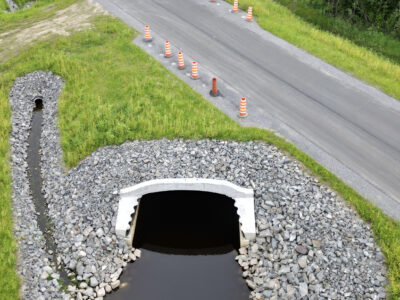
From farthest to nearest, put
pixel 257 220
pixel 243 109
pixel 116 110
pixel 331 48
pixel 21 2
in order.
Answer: pixel 21 2
pixel 331 48
pixel 116 110
pixel 243 109
pixel 257 220

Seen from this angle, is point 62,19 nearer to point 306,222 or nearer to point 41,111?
point 41,111

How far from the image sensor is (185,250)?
18516mm

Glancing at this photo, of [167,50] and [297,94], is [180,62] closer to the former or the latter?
[167,50]

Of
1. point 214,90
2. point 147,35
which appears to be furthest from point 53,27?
point 214,90

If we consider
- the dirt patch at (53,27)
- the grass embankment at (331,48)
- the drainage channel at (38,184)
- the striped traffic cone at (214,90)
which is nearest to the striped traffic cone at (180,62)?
the striped traffic cone at (214,90)

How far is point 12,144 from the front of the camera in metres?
23.8

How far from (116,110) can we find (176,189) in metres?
7.73

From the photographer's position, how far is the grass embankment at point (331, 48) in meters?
26.5

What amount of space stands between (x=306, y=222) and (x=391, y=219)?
3.72 m

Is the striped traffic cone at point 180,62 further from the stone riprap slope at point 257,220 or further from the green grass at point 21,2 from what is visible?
the green grass at point 21,2

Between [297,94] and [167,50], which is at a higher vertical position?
[167,50]

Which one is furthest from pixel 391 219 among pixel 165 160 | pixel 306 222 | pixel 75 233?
pixel 75 233

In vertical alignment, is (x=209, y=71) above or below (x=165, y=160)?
above

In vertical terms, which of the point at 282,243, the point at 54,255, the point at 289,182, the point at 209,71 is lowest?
the point at 54,255
